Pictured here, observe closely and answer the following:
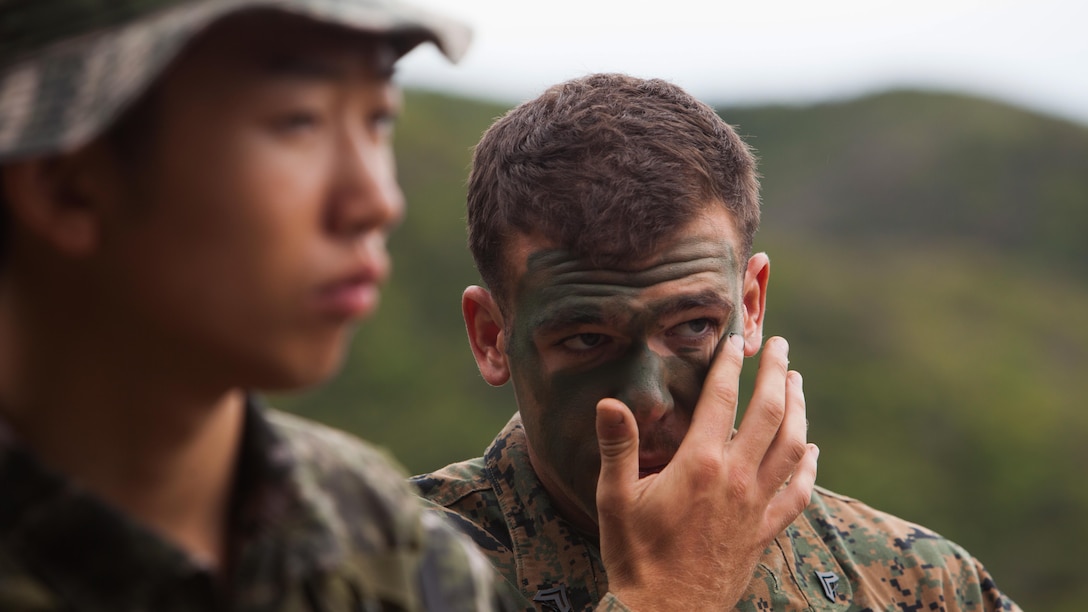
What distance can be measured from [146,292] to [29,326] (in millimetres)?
254

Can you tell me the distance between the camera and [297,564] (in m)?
2.61

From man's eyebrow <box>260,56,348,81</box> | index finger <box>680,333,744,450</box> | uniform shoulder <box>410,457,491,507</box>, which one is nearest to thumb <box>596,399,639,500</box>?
index finger <box>680,333,744,450</box>

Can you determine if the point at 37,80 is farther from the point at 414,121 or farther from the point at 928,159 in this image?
the point at 928,159

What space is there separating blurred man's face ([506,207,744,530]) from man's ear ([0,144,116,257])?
2.03m

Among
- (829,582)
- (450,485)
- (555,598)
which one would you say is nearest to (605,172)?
(450,485)

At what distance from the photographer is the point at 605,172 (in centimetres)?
441

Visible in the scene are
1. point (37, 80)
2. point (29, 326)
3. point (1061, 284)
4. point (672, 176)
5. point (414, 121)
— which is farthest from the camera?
point (1061, 284)

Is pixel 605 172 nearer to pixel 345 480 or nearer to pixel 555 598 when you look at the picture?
pixel 555 598

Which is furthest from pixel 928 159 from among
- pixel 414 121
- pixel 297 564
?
pixel 297 564

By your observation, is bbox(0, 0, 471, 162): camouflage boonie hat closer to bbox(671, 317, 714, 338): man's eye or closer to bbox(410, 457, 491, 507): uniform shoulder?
bbox(671, 317, 714, 338): man's eye

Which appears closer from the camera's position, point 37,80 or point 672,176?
point 37,80

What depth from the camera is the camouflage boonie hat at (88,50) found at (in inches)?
85.6

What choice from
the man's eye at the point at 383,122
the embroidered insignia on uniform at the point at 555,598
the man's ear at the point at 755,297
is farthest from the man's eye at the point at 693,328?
the man's eye at the point at 383,122

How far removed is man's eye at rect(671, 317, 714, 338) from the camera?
4.32m
